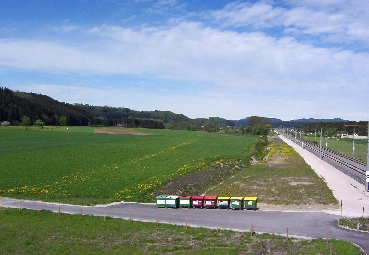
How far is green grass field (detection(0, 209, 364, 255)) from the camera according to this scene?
2223cm

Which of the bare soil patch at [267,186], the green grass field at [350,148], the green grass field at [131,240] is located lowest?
the green grass field at [131,240]

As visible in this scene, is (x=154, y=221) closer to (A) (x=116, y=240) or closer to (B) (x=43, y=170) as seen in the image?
(A) (x=116, y=240)

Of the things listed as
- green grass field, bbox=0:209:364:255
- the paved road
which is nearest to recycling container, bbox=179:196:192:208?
the paved road

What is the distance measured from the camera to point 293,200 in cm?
3838

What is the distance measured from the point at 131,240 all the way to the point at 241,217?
416 inches

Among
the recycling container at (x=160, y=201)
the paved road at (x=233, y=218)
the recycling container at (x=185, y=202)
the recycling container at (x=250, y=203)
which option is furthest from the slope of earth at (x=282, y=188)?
the recycling container at (x=160, y=201)

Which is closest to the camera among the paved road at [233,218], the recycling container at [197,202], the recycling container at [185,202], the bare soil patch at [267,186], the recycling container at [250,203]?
the paved road at [233,218]

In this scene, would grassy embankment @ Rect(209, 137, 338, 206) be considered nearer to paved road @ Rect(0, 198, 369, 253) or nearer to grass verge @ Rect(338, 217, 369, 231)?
paved road @ Rect(0, 198, 369, 253)

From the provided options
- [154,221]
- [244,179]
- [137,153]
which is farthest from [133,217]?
[137,153]

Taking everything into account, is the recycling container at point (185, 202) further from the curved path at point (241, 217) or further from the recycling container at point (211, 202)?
the recycling container at point (211, 202)

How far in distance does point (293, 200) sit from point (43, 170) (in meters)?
34.1

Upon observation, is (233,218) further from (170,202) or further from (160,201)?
(160,201)

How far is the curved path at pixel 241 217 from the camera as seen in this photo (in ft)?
87.1

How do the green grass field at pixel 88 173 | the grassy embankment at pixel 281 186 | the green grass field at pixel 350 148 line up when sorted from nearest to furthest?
the grassy embankment at pixel 281 186
the green grass field at pixel 88 173
the green grass field at pixel 350 148
